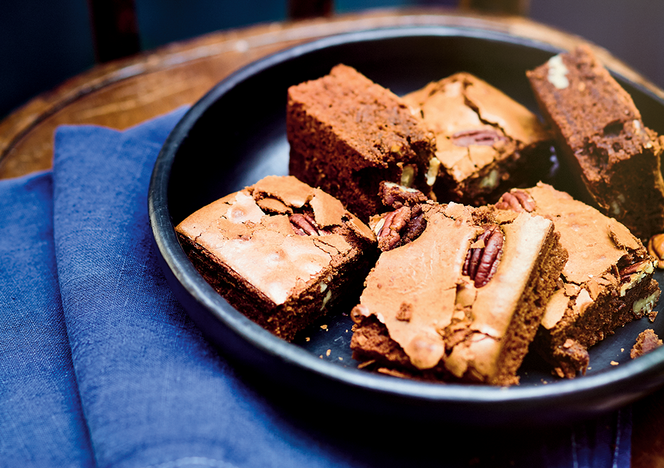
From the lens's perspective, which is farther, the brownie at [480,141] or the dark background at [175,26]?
the dark background at [175,26]

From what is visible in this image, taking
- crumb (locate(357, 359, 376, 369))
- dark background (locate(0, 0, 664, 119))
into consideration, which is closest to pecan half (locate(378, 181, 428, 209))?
crumb (locate(357, 359, 376, 369))

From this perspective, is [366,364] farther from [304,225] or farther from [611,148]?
[611,148]

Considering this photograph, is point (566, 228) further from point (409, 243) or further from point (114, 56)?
point (114, 56)

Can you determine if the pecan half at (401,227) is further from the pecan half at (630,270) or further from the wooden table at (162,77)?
the wooden table at (162,77)

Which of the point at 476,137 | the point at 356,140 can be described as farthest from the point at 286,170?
the point at 476,137

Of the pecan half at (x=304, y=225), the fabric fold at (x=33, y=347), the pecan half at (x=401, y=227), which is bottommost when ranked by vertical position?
the fabric fold at (x=33, y=347)

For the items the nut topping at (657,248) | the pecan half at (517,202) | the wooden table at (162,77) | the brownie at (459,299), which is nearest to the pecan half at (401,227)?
the brownie at (459,299)

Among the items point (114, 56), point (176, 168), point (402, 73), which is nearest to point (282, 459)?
point (176, 168)
